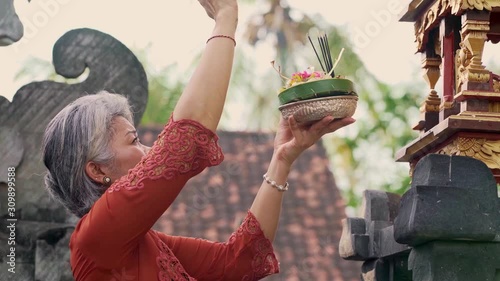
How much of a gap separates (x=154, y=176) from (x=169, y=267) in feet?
1.41

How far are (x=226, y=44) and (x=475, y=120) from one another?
67.2 inches

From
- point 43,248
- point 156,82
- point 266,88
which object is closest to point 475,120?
point 43,248

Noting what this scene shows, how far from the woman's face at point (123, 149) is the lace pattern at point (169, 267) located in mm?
273

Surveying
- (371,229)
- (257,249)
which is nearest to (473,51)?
(371,229)

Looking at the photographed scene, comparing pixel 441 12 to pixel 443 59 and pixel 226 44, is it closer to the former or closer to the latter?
pixel 443 59

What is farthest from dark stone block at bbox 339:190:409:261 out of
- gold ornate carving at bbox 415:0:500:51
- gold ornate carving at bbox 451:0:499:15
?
gold ornate carving at bbox 451:0:499:15

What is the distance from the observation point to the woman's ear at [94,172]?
9.36ft

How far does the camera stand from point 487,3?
429cm

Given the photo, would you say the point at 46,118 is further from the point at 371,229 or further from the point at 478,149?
the point at 478,149

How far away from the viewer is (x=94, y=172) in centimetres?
287

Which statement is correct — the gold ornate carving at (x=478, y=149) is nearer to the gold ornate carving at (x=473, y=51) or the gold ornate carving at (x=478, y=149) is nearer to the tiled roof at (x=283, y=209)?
the gold ornate carving at (x=473, y=51)

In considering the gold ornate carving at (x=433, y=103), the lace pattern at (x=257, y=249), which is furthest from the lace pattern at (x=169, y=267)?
the gold ornate carving at (x=433, y=103)

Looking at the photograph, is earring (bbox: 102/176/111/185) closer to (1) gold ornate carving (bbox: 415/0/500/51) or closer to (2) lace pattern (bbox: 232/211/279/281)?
(2) lace pattern (bbox: 232/211/279/281)

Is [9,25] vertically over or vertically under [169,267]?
over
